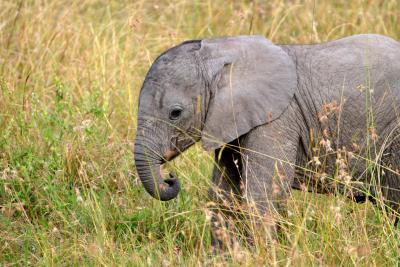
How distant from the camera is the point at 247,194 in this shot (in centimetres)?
534

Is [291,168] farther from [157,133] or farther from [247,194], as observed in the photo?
[157,133]

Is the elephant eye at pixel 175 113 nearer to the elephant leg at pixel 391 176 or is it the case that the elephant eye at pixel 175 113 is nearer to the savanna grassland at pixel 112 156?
the savanna grassland at pixel 112 156

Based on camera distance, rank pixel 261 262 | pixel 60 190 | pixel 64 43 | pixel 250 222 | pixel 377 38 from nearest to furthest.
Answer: pixel 261 262, pixel 250 222, pixel 377 38, pixel 60 190, pixel 64 43

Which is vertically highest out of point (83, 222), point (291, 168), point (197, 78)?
point (197, 78)

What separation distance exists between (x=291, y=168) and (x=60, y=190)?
1550 millimetres

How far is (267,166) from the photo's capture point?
5.32 meters

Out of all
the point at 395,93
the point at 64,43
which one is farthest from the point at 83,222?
the point at 64,43

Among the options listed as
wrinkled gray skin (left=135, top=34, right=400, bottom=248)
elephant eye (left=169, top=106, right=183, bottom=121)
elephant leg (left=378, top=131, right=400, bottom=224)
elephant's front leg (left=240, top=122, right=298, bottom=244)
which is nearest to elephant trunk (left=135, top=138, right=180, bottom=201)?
wrinkled gray skin (left=135, top=34, right=400, bottom=248)

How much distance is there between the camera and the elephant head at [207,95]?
530 centimetres

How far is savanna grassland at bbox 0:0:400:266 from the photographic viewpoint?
5.12 m

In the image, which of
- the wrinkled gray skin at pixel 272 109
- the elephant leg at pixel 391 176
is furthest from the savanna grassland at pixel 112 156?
the wrinkled gray skin at pixel 272 109

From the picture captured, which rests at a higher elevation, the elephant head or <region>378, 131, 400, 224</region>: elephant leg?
the elephant head

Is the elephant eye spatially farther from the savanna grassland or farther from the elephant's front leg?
the savanna grassland

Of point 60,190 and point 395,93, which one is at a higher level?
point 395,93
